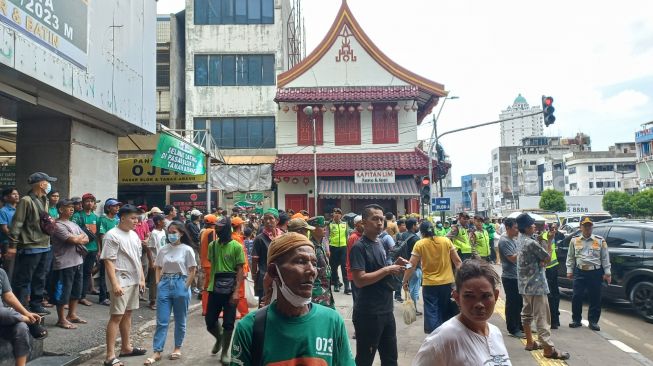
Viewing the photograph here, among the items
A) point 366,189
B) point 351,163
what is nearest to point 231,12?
point 351,163

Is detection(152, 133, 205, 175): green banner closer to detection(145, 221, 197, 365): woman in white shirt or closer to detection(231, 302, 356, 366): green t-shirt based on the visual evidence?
detection(145, 221, 197, 365): woman in white shirt

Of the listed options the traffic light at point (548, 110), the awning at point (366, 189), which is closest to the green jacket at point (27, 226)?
the traffic light at point (548, 110)

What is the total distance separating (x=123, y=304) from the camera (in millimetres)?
5707

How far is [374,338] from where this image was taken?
437 cm

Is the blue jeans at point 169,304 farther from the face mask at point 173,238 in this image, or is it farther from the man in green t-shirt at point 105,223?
the man in green t-shirt at point 105,223

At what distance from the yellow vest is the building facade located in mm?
10392

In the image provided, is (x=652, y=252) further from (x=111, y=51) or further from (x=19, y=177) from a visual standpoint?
(x=19, y=177)

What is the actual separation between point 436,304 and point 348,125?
17.9 meters

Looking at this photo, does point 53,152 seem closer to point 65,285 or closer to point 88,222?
point 88,222

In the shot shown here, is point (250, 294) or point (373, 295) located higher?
point (373, 295)

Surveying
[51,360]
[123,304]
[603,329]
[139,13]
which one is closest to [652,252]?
[603,329]

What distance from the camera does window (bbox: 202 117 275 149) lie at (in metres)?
26.8

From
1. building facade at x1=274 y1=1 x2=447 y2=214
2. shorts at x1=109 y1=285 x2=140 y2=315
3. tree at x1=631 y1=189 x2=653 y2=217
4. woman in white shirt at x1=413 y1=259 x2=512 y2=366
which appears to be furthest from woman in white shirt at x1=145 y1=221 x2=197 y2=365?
tree at x1=631 y1=189 x2=653 y2=217

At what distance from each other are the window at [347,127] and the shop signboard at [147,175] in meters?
8.32
